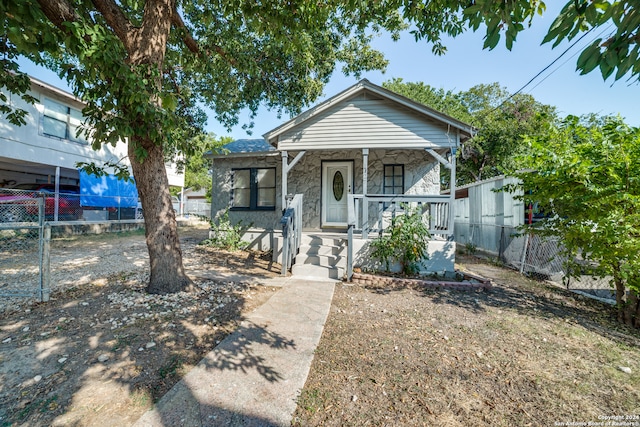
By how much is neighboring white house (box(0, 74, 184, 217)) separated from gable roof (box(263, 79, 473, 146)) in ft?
21.4

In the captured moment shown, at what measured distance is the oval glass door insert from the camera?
29.5ft

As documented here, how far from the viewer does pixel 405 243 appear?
18.7 feet

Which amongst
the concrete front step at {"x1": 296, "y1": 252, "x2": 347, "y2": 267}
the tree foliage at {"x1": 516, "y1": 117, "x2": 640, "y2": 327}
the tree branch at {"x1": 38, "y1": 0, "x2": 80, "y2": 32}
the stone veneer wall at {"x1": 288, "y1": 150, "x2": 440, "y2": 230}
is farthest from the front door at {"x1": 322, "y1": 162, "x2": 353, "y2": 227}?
the tree branch at {"x1": 38, "y1": 0, "x2": 80, "y2": 32}

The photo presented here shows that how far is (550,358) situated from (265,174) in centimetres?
827

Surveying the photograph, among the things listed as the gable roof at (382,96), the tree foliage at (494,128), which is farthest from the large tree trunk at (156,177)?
the tree foliage at (494,128)

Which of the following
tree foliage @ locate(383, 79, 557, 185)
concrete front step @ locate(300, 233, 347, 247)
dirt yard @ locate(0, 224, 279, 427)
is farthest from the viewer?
tree foliage @ locate(383, 79, 557, 185)

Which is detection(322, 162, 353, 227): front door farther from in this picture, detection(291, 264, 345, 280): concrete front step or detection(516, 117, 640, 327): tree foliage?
detection(516, 117, 640, 327): tree foliage

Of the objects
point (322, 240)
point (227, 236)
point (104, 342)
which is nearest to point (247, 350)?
point (104, 342)

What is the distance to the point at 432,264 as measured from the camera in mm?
6047

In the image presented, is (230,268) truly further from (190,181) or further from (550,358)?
(190,181)

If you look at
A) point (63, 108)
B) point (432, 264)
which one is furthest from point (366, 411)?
point (63, 108)

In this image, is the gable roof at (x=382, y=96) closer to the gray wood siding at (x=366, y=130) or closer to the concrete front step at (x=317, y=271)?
the gray wood siding at (x=366, y=130)

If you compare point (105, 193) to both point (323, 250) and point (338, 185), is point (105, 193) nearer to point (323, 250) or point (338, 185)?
point (338, 185)

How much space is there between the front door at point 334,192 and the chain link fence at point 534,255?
4624 millimetres
